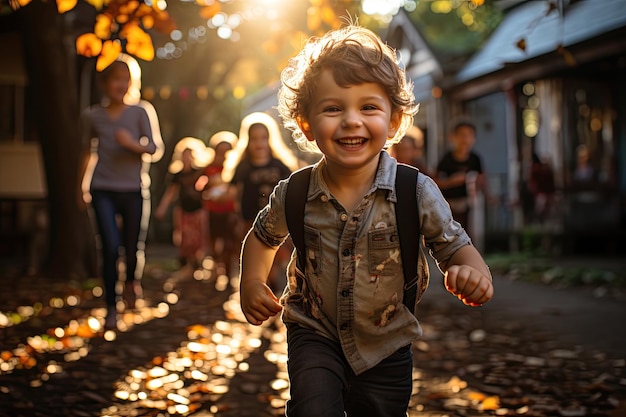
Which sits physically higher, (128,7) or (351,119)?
(128,7)

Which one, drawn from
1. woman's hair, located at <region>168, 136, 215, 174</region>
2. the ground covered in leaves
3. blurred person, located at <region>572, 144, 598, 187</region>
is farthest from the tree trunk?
blurred person, located at <region>572, 144, 598, 187</region>

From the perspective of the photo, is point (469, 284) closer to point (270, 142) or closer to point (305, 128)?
point (305, 128)

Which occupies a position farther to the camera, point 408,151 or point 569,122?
point 569,122

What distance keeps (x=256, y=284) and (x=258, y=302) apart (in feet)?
0.25

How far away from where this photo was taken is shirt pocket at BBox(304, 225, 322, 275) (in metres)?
2.93

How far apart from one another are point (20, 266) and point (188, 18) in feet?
17.4

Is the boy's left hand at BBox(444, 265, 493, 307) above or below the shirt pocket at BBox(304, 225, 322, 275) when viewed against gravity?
below

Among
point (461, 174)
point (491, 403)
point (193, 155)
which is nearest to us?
point (491, 403)

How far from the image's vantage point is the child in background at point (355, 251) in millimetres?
2875

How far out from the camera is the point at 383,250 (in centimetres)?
290

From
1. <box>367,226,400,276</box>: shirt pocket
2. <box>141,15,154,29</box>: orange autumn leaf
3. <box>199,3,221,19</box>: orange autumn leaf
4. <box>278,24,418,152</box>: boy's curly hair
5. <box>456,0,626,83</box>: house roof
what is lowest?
<box>367,226,400,276</box>: shirt pocket

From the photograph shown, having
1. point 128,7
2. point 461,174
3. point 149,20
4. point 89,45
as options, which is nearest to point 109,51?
point 89,45

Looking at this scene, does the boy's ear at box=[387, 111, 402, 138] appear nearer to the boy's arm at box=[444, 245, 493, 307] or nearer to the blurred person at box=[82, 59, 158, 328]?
the boy's arm at box=[444, 245, 493, 307]

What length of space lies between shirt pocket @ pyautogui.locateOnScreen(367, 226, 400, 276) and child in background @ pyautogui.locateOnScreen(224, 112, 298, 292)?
4.17m
